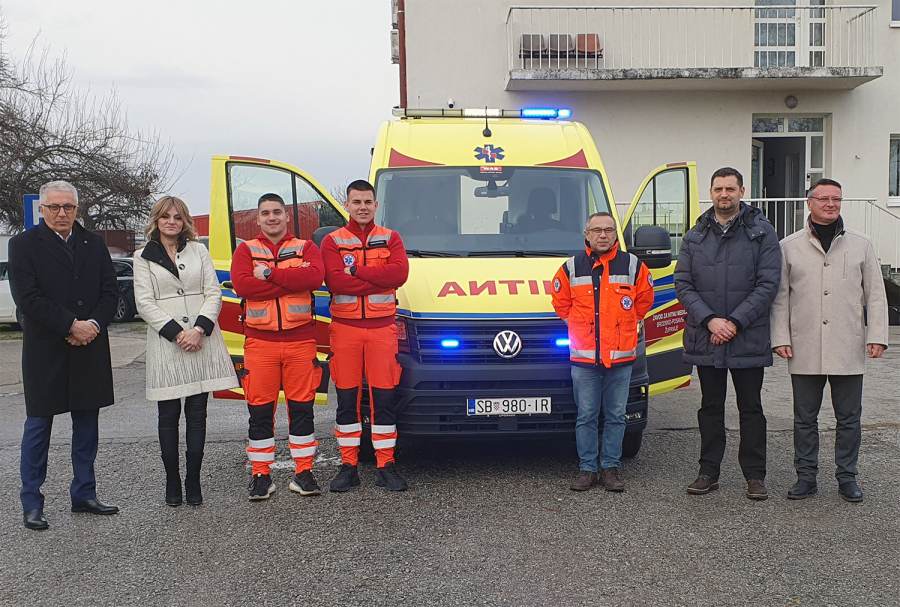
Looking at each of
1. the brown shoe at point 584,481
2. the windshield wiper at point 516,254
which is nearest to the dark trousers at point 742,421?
the brown shoe at point 584,481

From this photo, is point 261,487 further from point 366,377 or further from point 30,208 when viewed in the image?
point 30,208

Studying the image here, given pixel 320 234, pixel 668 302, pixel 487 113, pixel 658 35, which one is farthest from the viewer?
pixel 658 35

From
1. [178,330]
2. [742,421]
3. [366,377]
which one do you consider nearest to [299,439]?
[366,377]

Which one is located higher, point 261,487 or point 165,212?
point 165,212

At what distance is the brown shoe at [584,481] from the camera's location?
512 centimetres

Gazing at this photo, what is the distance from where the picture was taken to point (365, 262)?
5.20 m

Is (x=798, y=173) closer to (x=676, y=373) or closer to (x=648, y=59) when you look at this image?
(x=648, y=59)

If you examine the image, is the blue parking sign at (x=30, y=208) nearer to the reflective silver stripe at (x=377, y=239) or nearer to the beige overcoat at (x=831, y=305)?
the reflective silver stripe at (x=377, y=239)

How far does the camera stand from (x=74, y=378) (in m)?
4.73

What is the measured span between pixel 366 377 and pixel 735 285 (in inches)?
91.2

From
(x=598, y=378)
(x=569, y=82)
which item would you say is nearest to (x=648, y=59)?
(x=569, y=82)

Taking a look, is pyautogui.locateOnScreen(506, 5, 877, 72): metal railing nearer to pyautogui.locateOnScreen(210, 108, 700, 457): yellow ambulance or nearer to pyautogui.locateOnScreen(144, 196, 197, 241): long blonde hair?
pyautogui.locateOnScreen(210, 108, 700, 457): yellow ambulance

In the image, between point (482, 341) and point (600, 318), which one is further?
point (482, 341)

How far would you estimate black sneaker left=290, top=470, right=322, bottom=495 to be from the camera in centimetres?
512
